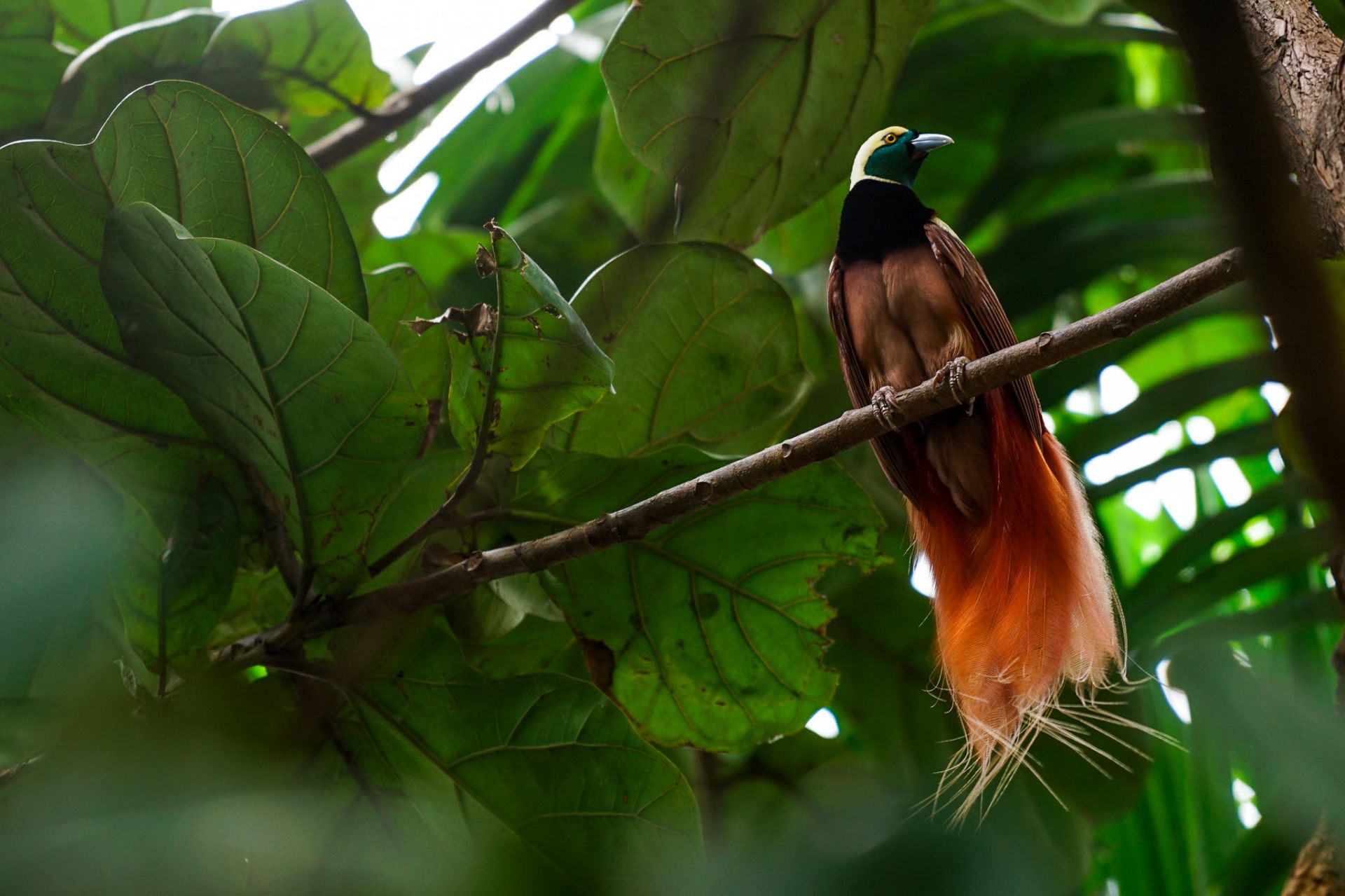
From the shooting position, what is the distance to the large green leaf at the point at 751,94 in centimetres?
104

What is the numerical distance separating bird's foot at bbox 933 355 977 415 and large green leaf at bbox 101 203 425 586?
390mm

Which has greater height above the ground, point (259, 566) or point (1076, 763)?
point (259, 566)

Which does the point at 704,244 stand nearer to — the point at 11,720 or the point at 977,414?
the point at 977,414

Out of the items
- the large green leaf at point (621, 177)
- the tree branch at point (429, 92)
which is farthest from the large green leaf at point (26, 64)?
the large green leaf at point (621, 177)

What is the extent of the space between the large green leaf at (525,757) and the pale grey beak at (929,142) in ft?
2.48

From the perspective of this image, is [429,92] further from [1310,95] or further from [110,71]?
[1310,95]

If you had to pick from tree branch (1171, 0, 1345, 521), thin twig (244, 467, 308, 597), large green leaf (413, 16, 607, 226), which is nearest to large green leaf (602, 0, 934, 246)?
thin twig (244, 467, 308, 597)

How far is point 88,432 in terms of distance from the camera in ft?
2.65

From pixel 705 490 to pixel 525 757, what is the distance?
0.94 ft

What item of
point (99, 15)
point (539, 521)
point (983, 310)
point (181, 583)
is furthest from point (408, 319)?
point (99, 15)

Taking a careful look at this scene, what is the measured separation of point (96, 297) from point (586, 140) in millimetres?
1221

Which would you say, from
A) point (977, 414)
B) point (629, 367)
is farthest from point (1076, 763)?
point (629, 367)

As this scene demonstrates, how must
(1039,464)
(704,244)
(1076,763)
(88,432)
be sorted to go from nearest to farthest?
(88,432), (704,244), (1039,464), (1076,763)

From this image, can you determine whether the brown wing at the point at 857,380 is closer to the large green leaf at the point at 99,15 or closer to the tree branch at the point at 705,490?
the tree branch at the point at 705,490
